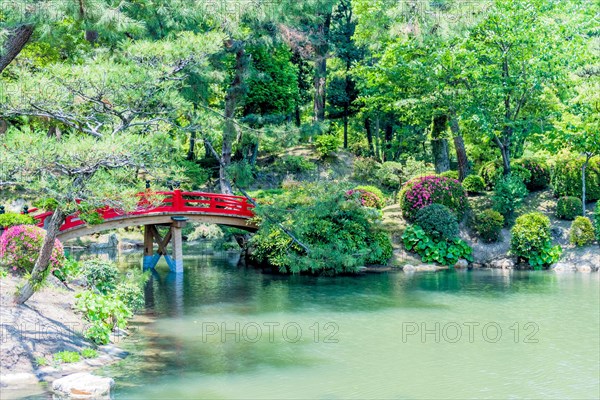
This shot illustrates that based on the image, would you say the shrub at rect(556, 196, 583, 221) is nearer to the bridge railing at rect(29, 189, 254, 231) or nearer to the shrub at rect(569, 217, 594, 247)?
the shrub at rect(569, 217, 594, 247)

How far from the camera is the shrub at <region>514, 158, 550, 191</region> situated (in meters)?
27.1

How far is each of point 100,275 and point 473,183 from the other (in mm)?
17273

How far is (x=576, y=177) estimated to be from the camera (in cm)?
2566

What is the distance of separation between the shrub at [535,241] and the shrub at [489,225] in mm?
782

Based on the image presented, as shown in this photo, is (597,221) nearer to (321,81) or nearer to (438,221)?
(438,221)

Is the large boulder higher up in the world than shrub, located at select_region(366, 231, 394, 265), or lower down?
lower down

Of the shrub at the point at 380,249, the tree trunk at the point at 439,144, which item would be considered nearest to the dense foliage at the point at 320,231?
the shrub at the point at 380,249

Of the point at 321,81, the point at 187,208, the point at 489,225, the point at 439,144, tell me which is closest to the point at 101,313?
the point at 187,208

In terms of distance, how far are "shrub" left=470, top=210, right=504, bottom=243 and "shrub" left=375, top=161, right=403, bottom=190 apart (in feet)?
23.2

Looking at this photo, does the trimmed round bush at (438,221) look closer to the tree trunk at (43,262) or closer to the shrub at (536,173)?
the shrub at (536,173)

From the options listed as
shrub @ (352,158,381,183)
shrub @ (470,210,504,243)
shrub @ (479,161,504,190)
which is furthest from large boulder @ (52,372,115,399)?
shrub @ (352,158,381,183)

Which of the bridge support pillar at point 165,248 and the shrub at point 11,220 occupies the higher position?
the shrub at point 11,220

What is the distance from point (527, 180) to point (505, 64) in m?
5.05

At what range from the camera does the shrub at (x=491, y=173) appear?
2733 cm
